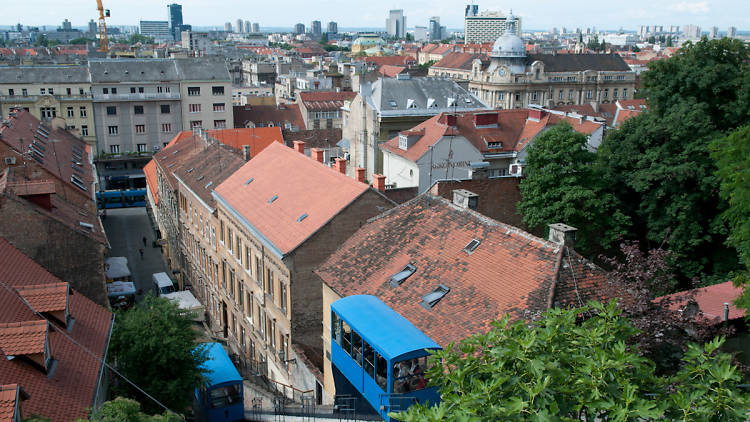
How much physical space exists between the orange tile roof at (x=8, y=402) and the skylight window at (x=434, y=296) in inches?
484

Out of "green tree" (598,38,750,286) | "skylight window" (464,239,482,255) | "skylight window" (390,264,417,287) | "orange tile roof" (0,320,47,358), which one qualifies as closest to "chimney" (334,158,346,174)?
"skylight window" (390,264,417,287)

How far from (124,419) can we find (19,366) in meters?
5.85

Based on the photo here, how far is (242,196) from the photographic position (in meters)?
35.7

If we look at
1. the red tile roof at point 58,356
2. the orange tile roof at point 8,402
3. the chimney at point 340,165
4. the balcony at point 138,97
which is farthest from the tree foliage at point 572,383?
the balcony at point 138,97

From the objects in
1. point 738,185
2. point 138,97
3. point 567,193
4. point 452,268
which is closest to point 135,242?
point 138,97

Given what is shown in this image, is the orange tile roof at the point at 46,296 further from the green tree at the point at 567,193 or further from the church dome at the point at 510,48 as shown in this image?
the church dome at the point at 510,48

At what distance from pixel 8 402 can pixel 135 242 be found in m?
49.3

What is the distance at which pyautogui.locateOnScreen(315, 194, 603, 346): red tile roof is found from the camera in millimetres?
20453

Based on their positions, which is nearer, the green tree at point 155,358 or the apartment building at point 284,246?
the green tree at point 155,358

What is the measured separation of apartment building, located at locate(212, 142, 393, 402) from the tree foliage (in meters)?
14.3

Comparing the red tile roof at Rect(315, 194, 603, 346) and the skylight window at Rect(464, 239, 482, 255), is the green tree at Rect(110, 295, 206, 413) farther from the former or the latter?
the skylight window at Rect(464, 239, 482, 255)

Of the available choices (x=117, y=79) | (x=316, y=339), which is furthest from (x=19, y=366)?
(x=117, y=79)

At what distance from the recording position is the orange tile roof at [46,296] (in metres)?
20.6

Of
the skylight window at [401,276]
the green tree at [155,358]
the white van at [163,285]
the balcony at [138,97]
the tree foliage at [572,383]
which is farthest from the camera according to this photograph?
the balcony at [138,97]
